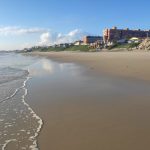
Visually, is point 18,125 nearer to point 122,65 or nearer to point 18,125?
point 18,125

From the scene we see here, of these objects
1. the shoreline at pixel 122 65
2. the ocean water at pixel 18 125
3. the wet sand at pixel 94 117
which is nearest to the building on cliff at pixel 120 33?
the shoreline at pixel 122 65

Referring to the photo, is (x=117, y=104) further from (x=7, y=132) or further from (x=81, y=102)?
(x=7, y=132)

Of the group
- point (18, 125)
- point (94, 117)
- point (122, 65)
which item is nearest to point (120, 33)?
point (122, 65)

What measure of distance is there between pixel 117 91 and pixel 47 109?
12.6ft

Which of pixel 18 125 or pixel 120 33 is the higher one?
pixel 18 125

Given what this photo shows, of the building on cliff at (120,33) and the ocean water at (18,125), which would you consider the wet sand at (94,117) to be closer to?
the ocean water at (18,125)

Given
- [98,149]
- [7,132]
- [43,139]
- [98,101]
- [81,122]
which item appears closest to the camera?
[98,149]

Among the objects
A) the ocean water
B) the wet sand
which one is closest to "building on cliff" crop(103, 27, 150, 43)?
the wet sand

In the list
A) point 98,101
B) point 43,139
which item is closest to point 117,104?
point 98,101

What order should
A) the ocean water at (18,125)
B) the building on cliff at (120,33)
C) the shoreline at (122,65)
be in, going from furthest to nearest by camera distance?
1. the building on cliff at (120,33)
2. the shoreline at (122,65)
3. the ocean water at (18,125)

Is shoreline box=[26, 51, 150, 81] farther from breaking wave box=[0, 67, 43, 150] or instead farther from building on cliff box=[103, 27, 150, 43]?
building on cliff box=[103, 27, 150, 43]

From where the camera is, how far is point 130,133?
6.80 meters

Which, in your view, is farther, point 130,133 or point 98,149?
point 130,133

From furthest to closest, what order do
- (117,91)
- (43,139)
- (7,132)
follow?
(117,91) < (7,132) < (43,139)
